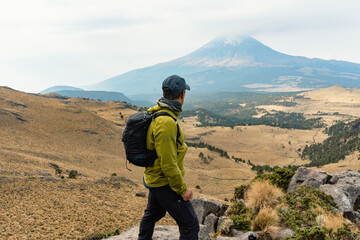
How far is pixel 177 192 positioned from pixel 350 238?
3.68m

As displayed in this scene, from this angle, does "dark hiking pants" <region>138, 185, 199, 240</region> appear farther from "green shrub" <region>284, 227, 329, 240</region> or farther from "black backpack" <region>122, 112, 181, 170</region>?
"green shrub" <region>284, 227, 329, 240</region>

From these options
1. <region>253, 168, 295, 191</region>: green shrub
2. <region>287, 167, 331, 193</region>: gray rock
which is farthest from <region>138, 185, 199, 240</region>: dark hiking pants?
<region>253, 168, 295, 191</region>: green shrub

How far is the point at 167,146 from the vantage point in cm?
328

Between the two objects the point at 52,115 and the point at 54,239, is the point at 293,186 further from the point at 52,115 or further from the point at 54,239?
the point at 52,115

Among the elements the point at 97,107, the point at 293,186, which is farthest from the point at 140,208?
the point at 97,107

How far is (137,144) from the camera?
140 inches

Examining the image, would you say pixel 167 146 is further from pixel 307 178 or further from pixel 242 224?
pixel 307 178

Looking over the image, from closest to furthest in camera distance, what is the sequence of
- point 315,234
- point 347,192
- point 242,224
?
point 315,234, point 242,224, point 347,192

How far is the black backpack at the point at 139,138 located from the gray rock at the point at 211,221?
4716 millimetres

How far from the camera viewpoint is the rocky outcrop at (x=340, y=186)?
7555mm

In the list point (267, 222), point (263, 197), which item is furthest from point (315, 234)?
point (263, 197)

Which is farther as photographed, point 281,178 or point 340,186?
point 281,178

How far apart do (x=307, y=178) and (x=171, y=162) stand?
872cm

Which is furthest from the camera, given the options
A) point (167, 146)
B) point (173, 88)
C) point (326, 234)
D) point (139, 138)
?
point (326, 234)
